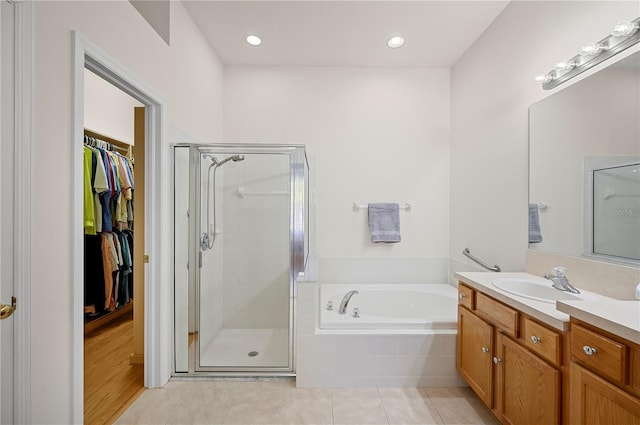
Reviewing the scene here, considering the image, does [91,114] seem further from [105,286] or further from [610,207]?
[610,207]

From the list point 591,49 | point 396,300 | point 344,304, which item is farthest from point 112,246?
point 591,49

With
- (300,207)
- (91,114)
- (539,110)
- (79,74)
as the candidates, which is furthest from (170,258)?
(539,110)

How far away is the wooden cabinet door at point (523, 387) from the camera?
3.87 ft

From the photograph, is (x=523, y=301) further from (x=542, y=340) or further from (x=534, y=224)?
(x=534, y=224)

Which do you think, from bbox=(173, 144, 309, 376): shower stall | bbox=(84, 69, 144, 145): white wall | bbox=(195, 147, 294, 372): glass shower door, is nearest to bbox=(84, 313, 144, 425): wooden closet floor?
bbox=(173, 144, 309, 376): shower stall

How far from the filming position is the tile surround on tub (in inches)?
52.4

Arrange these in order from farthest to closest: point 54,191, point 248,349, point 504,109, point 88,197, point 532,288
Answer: point 88,197
point 248,349
point 504,109
point 532,288
point 54,191

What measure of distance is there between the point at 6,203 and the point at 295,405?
1.73m

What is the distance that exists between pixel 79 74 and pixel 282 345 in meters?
2.03

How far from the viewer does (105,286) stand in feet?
9.32

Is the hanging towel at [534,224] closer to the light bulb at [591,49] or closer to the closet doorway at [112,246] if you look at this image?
the light bulb at [591,49]

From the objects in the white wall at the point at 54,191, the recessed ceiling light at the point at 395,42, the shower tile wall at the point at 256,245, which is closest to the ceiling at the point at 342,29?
the recessed ceiling light at the point at 395,42

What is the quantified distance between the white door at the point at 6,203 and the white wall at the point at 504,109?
2.56 metres

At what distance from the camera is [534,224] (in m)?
1.93
